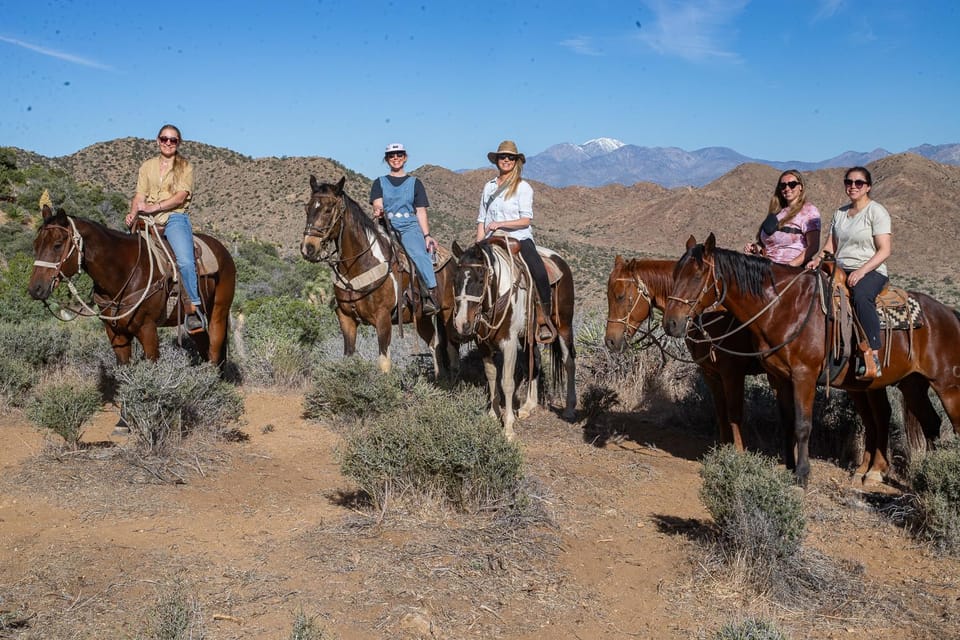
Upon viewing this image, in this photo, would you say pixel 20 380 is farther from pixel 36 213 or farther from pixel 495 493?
pixel 36 213

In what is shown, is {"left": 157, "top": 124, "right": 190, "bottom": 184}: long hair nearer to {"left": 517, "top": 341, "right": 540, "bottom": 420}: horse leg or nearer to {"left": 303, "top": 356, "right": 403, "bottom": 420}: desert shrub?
{"left": 303, "top": 356, "right": 403, "bottom": 420}: desert shrub

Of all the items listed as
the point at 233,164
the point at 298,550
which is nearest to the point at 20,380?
the point at 298,550

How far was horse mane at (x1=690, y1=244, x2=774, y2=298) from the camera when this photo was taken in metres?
6.38

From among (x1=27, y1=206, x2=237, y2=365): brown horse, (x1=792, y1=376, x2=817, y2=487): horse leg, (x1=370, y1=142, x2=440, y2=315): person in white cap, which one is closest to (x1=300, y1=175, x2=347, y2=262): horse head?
(x1=370, y1=142, x2=440, y2=315): person in white cap

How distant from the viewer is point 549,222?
7025 centimetres

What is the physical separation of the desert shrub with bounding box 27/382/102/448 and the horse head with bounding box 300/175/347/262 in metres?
2.54

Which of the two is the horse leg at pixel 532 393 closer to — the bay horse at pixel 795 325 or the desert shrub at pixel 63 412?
the bay horse at pixel 795 325

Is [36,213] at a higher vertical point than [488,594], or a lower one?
higher

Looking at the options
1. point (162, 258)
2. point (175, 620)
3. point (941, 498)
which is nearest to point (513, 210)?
point (162, 258)

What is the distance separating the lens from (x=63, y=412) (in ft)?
22.8

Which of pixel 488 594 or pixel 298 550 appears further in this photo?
pixel 298 550

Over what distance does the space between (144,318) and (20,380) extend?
97.0 inches

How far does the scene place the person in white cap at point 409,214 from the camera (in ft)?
29.7

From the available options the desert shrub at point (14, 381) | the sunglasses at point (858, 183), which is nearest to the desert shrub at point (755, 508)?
the sunglasses at point (858, 183)
